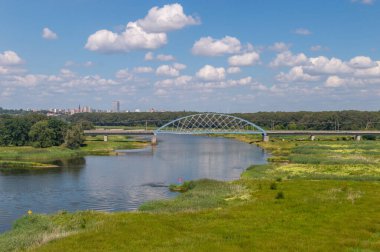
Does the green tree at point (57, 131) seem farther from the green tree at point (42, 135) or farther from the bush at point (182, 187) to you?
the bush at point (182, 187)

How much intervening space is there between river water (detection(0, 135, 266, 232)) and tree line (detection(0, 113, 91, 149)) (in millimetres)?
20906

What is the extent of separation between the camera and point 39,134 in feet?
421

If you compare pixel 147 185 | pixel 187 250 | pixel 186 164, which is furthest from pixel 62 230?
pixel 186 164

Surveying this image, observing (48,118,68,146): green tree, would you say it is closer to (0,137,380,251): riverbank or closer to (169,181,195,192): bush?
(169,181,195,192): bush

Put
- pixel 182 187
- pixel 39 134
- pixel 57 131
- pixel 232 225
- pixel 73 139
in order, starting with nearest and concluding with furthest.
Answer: pixel 232 225 < pixel 182 187 < pixel 39 134 < pixel 73 139 < pixel 57 131

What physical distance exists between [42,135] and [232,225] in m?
105

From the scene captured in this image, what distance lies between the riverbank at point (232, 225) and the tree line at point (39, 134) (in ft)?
273

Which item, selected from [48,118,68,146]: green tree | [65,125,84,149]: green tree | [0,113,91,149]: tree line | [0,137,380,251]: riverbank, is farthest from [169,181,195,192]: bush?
[48,118,68,146]: green tree

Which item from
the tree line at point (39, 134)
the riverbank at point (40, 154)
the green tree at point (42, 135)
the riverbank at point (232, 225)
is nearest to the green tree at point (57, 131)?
the tree line at point (39, 134)

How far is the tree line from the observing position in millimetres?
127688

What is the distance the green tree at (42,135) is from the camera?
12662 cm

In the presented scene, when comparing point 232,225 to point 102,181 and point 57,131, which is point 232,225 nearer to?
point 102,181

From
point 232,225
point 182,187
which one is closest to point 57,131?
point 182,187

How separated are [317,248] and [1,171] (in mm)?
71775
